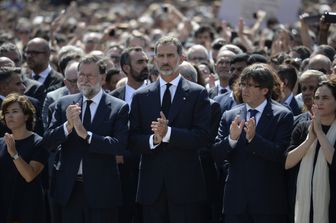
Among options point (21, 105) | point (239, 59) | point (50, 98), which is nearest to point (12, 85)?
point (50, 98)

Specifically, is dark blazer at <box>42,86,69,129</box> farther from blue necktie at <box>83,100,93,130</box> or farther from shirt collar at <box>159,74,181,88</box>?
shirt collar at <box>159,74,181,88</box>

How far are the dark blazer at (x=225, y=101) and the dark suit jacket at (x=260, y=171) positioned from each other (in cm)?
130

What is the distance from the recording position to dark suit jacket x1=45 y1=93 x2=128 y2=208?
9.52 meters

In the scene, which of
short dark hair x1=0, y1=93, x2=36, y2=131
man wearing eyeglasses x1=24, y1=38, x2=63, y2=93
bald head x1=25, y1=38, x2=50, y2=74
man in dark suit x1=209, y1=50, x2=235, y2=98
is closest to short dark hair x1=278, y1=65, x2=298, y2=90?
man in dark suit x1=209, y1=50, x2=235, y2=98

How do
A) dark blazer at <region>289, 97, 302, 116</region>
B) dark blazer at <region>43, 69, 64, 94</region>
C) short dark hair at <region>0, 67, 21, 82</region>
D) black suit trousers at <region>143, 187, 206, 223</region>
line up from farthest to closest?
dark blazer at <region>43, 69, 64, 94</region> → short dark hair at <region>0, 67, 21, 82</region> → dark blazer at <region>289, 97, 302, 116</region> → black suit trousers at <region>143, 187, 206, 223</region>

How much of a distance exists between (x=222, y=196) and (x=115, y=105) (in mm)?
1491

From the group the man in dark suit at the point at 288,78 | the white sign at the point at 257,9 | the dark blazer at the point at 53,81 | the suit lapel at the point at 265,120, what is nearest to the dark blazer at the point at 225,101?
the man in dark suit at the point at 288,78

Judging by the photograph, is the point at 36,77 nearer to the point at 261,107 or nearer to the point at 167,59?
the point at 167,59

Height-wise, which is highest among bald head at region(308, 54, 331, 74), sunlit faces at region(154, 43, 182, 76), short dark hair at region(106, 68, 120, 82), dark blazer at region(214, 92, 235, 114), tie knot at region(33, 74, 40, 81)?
sunlit faces at region(154, 43, 182, 76)

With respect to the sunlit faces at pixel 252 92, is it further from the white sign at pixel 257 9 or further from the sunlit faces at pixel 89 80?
the white sign at pixel 257 9

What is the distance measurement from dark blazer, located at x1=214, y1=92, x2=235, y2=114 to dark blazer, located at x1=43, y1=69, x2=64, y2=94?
105 inches

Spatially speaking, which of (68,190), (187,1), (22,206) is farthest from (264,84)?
(187,1)

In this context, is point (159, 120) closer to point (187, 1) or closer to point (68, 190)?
point (68, 190)

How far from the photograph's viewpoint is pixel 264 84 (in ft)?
30.6
